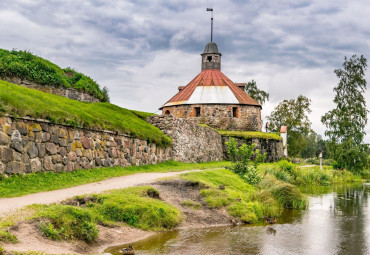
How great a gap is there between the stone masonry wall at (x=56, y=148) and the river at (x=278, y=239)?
16.9 feet

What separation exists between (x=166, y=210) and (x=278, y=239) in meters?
2.73

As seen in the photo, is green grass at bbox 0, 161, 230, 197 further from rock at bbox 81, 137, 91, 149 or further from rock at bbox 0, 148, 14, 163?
rock at bbox 81, 137, 91, 149

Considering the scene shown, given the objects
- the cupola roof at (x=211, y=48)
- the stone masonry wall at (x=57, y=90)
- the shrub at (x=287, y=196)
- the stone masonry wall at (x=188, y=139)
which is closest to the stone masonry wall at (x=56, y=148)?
the stone masonry wall at (x=188, y=139)

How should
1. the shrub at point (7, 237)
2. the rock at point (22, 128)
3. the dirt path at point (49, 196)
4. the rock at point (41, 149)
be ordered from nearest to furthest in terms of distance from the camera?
the shrub at point (7, 237)
the dirt path at point (49, 196)
the rock at point (22, 128)
the rock at point (41, 149)

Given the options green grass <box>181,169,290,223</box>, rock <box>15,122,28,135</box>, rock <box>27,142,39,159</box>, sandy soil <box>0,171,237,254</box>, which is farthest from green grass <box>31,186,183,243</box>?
rock <box>15,122,28,135</box>

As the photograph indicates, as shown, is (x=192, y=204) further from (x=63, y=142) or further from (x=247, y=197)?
(x=63, y=142)

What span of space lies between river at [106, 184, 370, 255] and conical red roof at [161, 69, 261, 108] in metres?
28.1

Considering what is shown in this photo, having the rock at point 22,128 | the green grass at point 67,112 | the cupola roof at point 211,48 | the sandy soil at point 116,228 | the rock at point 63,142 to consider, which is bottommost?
the sandy soil at point 116,228

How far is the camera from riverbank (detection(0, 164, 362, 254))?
7293mm

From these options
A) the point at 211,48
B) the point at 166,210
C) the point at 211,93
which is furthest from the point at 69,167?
the point at 211,48

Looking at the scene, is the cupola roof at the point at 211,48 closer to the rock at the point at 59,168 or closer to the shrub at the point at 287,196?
the shrub at the point at 287,196

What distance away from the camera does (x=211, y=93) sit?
41.3 m

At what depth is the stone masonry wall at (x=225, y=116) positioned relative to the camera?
40031 millimetres

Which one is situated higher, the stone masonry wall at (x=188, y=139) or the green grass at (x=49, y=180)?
the stone masonry wall at (x=188, y=139)
